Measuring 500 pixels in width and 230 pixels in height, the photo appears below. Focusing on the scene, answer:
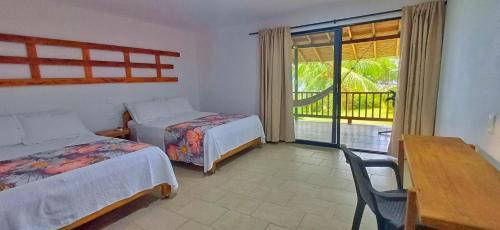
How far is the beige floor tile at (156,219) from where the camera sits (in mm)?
1985

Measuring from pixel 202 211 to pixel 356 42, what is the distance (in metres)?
4.11

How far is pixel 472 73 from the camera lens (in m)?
1.68

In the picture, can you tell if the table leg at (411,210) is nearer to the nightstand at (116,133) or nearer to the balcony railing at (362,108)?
the nightstand at (116,133)

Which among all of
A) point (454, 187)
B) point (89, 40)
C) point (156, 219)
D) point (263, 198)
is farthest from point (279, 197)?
point (89, 40)

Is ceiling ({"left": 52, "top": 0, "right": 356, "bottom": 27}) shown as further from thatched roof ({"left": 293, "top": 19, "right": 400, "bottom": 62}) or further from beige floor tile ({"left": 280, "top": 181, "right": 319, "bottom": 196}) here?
beige floor tile ({"left": 280, "top": 181, "right": 319, "bottom": 196})

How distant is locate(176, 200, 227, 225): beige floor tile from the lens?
6.79 ft

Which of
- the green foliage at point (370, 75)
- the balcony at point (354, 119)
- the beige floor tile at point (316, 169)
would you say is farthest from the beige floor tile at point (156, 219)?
the green foliage at point (370, 75)

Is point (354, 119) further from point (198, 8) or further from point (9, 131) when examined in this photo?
point (9, 131)

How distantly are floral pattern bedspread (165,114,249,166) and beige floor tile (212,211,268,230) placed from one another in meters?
1.04

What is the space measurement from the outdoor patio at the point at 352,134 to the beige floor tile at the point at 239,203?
2.24m

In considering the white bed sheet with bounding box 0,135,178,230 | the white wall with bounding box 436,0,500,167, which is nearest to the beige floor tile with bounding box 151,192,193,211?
the white bed sheet with bounding box 0,135,178,230

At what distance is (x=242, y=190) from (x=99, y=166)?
135 centimetres

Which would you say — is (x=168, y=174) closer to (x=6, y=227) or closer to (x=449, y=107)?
(x=6, y=227)

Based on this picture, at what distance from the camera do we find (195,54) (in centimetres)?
505
